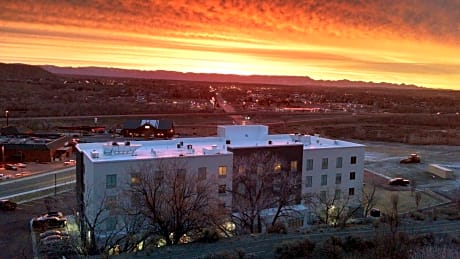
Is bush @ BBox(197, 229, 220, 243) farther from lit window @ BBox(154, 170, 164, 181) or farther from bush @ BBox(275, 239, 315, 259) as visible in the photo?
lit window @ BBox(154, 170, 164, 181)

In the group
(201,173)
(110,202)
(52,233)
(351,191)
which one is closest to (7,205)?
(52,233)

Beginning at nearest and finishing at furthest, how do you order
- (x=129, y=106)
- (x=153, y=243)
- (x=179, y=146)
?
1. (x=153, y=243)
2. (x=179, y=146)
3. (x=129, y=106)

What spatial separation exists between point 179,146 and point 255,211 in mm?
8720

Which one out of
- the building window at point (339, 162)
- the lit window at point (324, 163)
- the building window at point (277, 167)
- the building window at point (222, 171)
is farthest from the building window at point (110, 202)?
the building window at point (339, 162)

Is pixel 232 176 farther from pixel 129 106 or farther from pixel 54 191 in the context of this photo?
pixel 129 106

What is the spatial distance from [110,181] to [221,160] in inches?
286

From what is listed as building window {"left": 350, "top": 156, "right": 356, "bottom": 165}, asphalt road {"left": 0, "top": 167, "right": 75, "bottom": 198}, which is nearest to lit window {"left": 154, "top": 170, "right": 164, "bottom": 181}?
asphalt road {"left": 0, "top": 167, "right": 75, "bottom": 198}

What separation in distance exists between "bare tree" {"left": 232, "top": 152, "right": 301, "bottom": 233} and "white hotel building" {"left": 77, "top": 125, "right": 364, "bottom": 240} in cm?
58

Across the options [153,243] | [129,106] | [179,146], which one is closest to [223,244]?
[153,243]

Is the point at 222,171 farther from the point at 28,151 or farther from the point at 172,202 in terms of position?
the point at 28,151

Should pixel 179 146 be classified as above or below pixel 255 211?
above

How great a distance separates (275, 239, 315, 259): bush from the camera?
17812mm

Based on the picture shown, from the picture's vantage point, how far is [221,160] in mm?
30453

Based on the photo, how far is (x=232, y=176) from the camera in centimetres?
3100
